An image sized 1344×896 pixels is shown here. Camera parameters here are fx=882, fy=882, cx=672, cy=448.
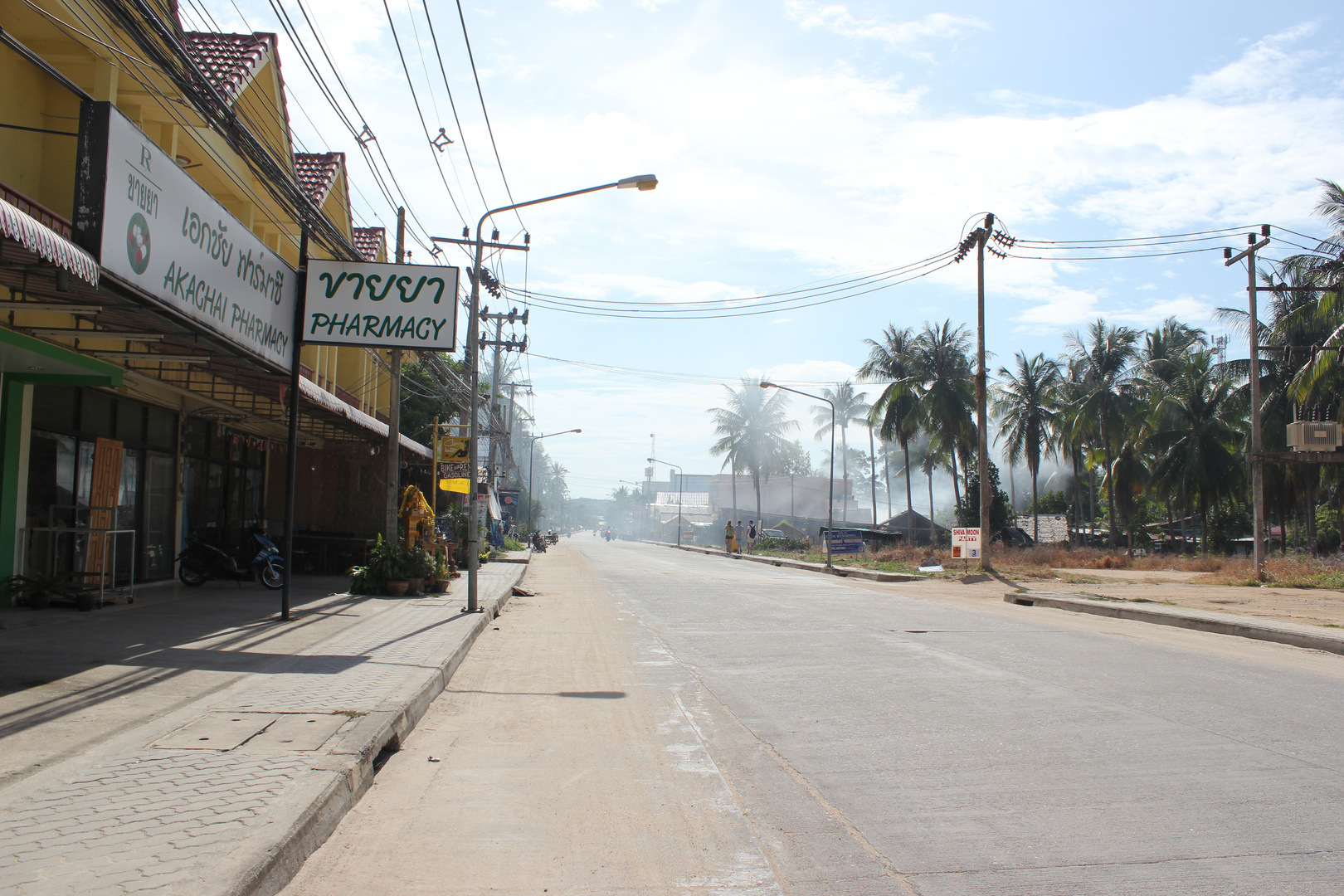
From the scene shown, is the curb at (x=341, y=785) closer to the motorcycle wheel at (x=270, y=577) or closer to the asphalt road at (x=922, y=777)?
the asphalt road at (x=922, y=777)

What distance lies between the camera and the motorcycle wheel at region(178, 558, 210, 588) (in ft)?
46.9

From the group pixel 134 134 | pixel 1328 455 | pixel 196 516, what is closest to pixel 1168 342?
pixel 1328 455

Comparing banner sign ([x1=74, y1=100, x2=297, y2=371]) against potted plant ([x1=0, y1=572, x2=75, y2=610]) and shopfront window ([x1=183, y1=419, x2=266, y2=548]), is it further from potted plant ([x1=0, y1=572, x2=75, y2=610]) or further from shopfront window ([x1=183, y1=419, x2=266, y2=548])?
shopfront window ([x1=183, y1=419, x2=266, y2=548])

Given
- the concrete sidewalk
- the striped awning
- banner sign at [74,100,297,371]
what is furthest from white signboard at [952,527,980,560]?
the striped awning

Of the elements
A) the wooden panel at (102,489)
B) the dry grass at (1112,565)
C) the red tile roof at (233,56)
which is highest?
the red tile roof at (233,56)

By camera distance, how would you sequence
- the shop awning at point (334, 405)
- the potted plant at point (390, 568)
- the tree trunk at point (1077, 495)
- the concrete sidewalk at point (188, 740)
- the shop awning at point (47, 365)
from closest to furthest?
the concrete sidewalk at point (188, 740)
the shop awning at point (47, 365)
the shop awning at point (334, 405)
the potted plant at point (390, 568)
the tree trunk at point (1077, 495)

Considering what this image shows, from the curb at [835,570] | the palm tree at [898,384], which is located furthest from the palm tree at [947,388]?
the curb at [835,570]

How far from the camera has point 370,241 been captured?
84.8 feet

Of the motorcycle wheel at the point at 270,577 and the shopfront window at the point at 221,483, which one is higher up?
the shopfront window at the point at 221,483

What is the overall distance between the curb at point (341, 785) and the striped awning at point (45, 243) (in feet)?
11.4

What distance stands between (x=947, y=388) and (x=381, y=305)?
4018 centimetres

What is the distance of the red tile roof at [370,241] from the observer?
25.2m

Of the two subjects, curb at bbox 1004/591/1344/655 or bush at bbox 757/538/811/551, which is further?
bush at bbox 757/538/811/551

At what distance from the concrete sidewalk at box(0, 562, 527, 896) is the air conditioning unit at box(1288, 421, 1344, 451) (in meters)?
22.9
